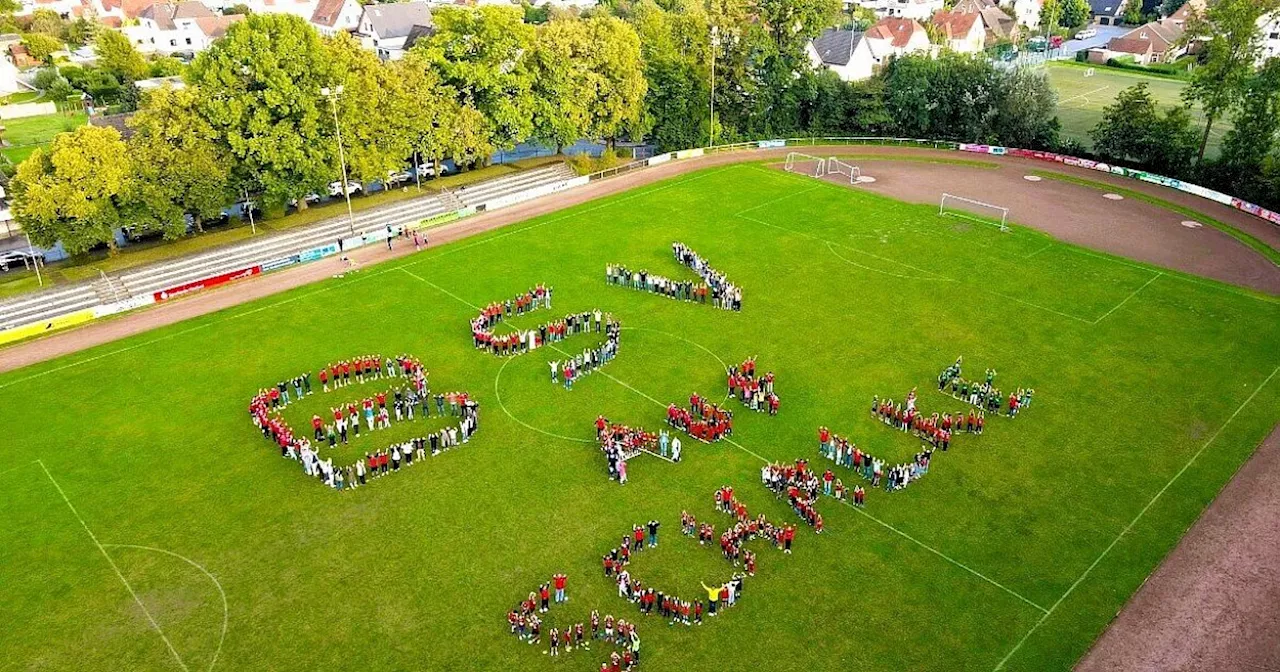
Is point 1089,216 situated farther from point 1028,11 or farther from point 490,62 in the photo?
point 1028,11

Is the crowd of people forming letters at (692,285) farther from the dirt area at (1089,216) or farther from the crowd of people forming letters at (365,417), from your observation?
the dirt area at (1089,216)

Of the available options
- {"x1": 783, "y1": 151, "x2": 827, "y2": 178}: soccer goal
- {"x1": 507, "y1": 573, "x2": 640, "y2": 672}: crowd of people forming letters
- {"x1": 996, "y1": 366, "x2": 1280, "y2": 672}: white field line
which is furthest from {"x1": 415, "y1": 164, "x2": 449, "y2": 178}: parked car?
{"x1": 996, "y1": 366, "x2": 1280, "y2": 672}: white field line

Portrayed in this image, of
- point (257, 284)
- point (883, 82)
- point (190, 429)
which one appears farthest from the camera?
point (883, 82)

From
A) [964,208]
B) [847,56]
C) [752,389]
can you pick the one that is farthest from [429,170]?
[847,56]

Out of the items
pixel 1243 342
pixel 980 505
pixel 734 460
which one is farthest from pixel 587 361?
pixel 1243 342

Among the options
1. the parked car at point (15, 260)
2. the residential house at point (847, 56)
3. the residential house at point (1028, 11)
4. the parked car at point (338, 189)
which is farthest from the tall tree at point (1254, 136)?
the residential house at point (1028, 11)

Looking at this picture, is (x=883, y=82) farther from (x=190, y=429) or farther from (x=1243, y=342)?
(x=190, y=429)
